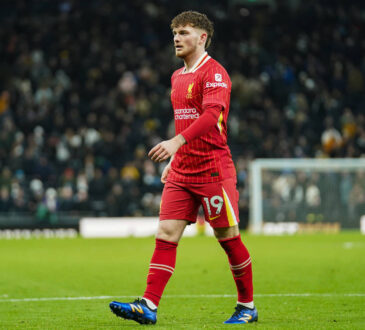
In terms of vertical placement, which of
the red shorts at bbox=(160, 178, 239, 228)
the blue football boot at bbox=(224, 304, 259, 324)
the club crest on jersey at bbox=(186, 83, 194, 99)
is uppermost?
the club crest on jersey at bbox=(186, 83, 194, 99)

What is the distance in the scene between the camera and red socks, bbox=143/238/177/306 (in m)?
6.03

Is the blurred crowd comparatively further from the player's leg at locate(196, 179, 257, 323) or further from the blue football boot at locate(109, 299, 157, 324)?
the blue football boot at locate(109, 299, 157, 324)

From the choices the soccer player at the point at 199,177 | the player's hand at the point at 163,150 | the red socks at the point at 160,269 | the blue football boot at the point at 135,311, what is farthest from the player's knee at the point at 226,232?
the player's hand at the point at 163,150

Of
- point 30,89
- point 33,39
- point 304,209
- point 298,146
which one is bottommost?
point 304,209

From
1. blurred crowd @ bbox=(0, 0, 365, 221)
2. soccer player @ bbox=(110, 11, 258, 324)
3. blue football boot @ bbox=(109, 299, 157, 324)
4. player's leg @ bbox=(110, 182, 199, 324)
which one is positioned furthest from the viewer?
blurred crowd @ bbox=(0, 0, 365, 221)

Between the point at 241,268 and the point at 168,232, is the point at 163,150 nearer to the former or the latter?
the point at 168,232

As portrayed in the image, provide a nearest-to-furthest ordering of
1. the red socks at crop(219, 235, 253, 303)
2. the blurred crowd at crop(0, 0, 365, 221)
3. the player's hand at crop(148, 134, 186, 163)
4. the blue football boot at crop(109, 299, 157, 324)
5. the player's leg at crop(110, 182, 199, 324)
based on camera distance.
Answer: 1. the player's hand at crop(148, 134, 186, 163)
2. the blue football boot at crop(109, 299, 157, 324)
3. the player's leg at crop(110, 182, 199, 324)
4. the red socks at crop(219, 235, 253, 303)
5. the blurred crowd at crop(0, 0, 365, 221)

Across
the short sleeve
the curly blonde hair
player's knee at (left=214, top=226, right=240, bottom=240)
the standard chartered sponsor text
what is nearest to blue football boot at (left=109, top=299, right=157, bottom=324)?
player's knee at (left=214, top=226, right=240, bottom=240)

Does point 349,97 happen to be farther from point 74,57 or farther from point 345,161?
point 74,57

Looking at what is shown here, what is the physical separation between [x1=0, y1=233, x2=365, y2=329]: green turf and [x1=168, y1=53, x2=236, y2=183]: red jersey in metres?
1.08

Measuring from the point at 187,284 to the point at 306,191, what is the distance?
15.9 meters

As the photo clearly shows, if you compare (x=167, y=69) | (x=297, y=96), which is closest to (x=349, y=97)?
(x=297, y=96)

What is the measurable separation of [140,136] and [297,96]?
19.2ft

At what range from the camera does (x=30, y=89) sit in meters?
25.6
